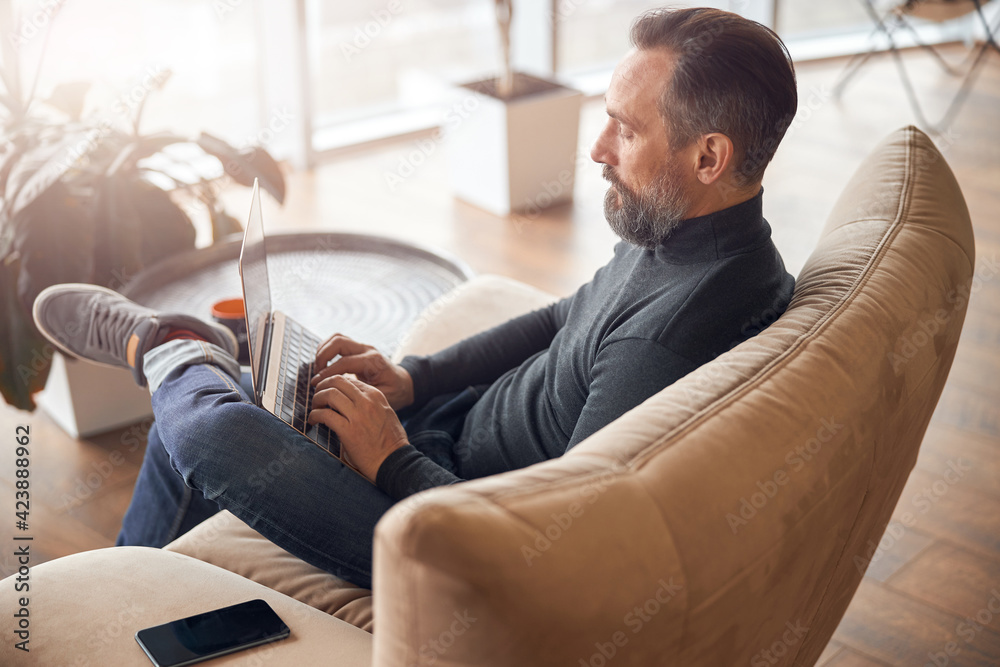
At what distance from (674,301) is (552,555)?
0.54m

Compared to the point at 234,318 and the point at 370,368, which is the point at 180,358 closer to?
the point at 370,368

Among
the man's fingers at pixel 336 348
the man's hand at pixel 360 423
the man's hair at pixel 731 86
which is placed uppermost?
the man's hair at pixel 731 86

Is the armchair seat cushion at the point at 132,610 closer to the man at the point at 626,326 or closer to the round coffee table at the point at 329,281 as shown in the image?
the man at the point at 626,326

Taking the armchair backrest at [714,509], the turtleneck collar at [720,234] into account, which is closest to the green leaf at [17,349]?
the turtleneck collar at [720,234]

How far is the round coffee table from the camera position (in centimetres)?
201

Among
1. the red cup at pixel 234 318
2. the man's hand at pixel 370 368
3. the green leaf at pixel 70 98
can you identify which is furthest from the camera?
the green leaf at pixel 70 98

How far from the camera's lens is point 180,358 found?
139cm

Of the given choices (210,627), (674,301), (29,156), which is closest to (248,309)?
(210,627)

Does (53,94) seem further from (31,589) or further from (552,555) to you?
(552,555)

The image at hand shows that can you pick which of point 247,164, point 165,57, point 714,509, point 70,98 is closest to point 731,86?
point 714,509

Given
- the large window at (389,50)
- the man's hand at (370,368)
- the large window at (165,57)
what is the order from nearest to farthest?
the man's hand at (370,368) → the large window at (165,57) → the large window at (389,50)

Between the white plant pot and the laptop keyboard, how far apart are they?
6.70ft

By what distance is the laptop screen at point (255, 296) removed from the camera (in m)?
1.20

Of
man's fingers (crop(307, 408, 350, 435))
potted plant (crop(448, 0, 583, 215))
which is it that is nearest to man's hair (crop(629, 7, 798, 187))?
man's fingers (crop(307, 408, 350, 435))
